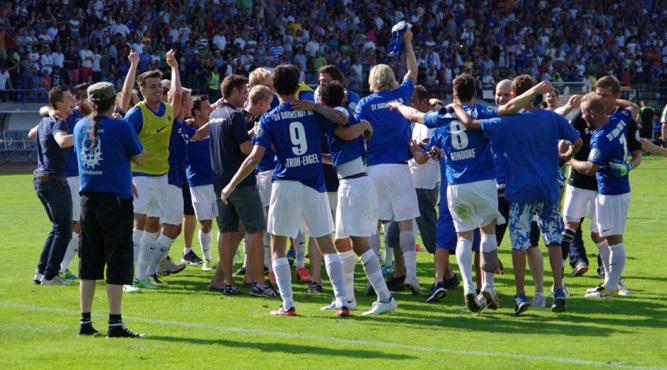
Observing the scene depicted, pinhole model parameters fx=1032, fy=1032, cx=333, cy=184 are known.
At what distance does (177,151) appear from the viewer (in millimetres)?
11922

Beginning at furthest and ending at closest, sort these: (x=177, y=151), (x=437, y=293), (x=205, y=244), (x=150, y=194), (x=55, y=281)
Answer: (x=205, y=244) < (x=177, y=151) < (x=55, y=281) < (x=150, y=194) < (x=437, y=293)

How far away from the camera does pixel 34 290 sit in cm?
1092

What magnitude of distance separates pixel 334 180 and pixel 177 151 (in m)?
1.97

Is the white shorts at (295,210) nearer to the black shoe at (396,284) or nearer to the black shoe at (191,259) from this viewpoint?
the black shoe at (396,284)

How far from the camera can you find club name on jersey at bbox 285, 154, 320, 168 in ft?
30.5

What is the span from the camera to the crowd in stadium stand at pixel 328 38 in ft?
102

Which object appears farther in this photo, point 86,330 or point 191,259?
point 191,259

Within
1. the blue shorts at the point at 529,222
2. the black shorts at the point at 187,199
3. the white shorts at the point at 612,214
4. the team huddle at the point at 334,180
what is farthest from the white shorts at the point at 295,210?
the black shorts at the point at 187,199

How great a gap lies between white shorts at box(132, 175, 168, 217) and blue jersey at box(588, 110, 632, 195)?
4.50 metres

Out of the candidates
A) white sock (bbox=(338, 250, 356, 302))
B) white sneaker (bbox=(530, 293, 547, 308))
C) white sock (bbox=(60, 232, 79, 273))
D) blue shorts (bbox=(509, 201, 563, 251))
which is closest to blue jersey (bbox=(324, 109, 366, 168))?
white sock (bbox=(338, 250, 356, 302))

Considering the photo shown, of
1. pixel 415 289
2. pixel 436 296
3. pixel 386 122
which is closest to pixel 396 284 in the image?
pixel 415 289

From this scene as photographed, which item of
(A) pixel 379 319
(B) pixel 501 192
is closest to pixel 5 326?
(A) pixel 379 319

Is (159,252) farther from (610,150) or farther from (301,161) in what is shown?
(610,150)

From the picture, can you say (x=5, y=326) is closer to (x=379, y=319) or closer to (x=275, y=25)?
(x=379, y=319)
